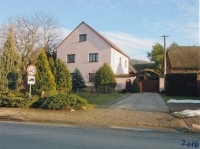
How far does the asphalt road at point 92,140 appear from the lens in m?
6.15

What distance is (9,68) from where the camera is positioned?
16156 mm

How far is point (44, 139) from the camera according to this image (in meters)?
6.82

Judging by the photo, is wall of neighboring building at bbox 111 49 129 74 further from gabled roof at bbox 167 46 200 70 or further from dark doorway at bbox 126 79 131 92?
gabled roof at bbox 167 46 200 70

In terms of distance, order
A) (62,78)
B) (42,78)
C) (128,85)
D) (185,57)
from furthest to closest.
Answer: (128,85) → (185,57) → (62,78) → (42,78)

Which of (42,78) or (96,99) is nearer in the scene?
(42,78)

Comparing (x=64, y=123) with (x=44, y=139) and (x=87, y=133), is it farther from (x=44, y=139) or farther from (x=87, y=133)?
(x=44, y=139)

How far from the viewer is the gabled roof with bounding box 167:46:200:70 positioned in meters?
29.6

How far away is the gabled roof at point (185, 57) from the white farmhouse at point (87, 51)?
8.92m

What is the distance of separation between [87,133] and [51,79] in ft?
30.6

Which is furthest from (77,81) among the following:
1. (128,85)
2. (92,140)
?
(92,140)

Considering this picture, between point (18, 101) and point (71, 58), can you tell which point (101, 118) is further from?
point (71, 58)

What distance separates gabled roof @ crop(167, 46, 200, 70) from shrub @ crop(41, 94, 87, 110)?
64.6ft

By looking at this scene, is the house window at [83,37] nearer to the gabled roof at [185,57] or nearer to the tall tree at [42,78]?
the gabled roof at [185,57]

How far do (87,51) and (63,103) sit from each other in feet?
76.7
